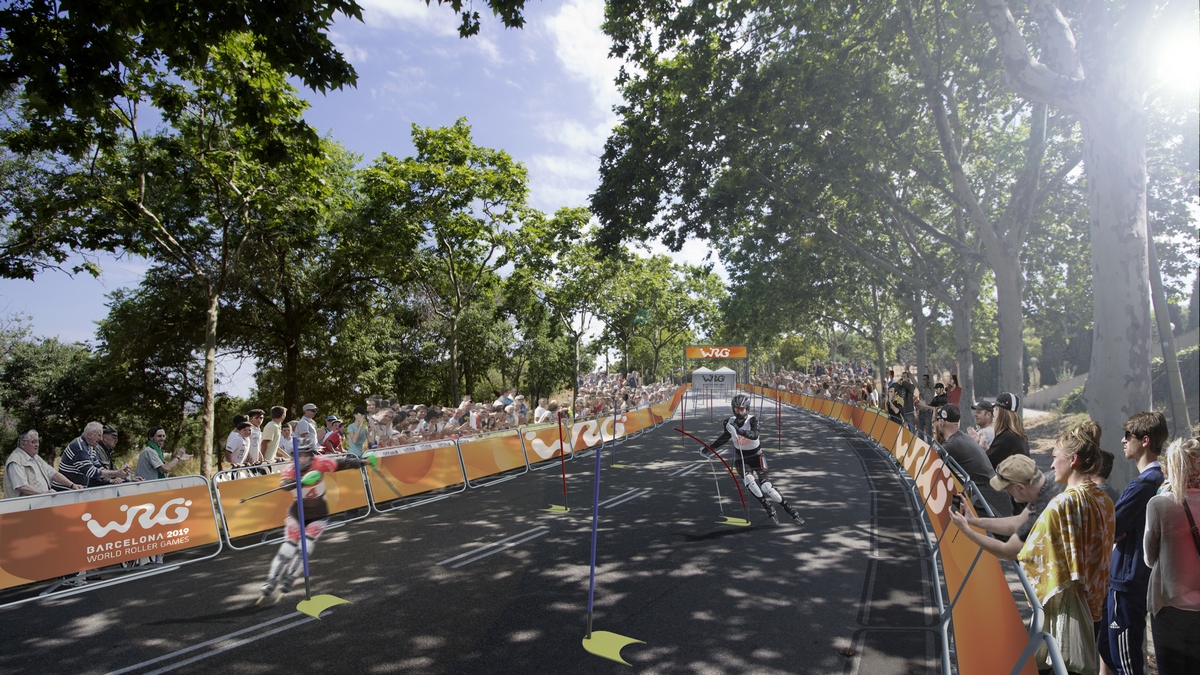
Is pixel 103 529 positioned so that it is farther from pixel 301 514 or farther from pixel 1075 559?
pixel 1075 559

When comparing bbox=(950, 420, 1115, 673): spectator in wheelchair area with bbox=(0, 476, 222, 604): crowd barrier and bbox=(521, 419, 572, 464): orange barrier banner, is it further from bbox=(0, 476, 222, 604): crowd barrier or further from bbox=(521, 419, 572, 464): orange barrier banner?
bbox=(521, 419, 572, 464): orange barrier banner

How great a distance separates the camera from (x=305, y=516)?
7.45m

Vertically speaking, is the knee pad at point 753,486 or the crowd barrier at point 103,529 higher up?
the crowd barrier at point 103,529

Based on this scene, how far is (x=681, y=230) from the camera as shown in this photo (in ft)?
58.4

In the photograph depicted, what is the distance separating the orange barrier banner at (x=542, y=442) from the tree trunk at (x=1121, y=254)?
11.1 meters

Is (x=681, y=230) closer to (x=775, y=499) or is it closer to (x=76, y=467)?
(x=775, y=499)

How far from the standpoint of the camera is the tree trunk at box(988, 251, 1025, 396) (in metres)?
14.3

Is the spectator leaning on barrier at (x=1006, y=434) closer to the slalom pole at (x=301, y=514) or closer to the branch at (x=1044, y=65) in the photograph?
the branch at (x=1044, y=65)

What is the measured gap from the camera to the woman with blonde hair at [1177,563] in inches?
137

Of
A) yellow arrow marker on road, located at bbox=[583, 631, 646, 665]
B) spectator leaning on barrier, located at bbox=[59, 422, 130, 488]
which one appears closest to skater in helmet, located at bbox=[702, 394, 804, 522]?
yellow arrow marker on road, located at bbox=[583, 631, 646, 665]

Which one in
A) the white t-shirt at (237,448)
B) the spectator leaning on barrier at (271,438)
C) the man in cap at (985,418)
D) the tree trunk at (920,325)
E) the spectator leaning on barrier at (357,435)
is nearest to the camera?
the man in cap at (985,418)

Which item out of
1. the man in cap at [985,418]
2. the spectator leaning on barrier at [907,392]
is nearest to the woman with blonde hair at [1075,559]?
the man in cap at [985,418]

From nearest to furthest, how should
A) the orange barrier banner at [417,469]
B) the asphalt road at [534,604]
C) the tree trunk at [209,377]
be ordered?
the asphalt road at [534,604] → the orange barrier banner at [417,469] → the tree trunk at [209,377]

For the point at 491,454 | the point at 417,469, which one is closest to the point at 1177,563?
the point at 417,469
